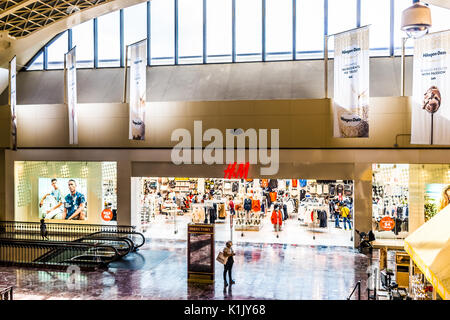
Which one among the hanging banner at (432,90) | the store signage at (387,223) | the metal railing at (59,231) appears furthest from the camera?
the metal railing at (59,231)

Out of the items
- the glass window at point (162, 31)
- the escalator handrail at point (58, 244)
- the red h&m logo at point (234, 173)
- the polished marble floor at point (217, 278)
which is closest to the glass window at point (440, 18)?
the red h&m logo at point (234, 173)

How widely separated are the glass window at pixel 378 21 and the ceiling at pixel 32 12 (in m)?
11.8

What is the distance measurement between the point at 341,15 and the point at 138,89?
1000 centimetres

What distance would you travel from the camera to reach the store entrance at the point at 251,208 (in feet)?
57.2

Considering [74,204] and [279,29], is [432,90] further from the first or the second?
[74,204]

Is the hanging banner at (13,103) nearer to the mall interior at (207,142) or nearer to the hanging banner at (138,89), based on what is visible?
the mall interior at (207,142)

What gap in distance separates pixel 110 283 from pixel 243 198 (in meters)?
7.86

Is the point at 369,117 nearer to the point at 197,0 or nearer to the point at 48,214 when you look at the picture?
the point at 197,0

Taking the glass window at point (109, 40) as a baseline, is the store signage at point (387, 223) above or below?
below

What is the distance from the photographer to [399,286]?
10117mm

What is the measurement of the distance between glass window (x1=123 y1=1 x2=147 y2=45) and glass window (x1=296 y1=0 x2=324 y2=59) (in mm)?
7676

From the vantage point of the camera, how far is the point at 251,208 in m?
18.3

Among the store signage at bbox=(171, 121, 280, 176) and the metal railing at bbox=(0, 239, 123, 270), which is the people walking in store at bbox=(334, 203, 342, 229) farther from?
the metal railing at bbox=(0, 239, 123, 270)
